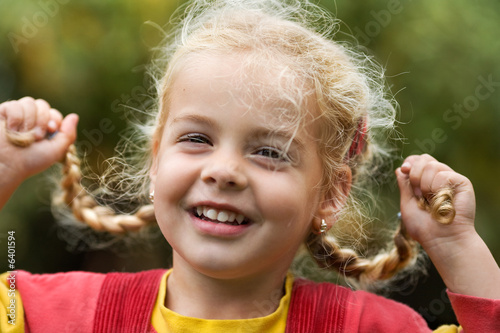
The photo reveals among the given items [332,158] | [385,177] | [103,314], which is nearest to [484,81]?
[385,177]

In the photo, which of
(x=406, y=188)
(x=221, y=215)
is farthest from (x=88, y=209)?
(x=406, y=188)

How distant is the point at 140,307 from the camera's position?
6.58 feet

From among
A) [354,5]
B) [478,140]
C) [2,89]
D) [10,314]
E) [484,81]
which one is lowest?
[10,314]

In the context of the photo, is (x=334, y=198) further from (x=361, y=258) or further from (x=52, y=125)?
(x=52, y=125)

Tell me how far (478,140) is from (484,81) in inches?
10.4

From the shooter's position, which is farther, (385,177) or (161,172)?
(385,177)

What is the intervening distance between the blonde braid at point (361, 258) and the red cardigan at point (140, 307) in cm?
12

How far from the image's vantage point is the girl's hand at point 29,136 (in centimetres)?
205

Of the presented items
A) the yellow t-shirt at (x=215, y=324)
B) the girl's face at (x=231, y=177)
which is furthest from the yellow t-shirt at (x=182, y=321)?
the girl's face at (x=231, y=177)

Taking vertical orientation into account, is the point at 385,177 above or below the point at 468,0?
below

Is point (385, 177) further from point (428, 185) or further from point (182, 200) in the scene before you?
point (182, 200)

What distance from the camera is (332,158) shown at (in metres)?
2.01

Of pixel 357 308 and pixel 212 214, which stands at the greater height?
pixel 212 214

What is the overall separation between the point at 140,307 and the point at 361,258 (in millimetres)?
784
